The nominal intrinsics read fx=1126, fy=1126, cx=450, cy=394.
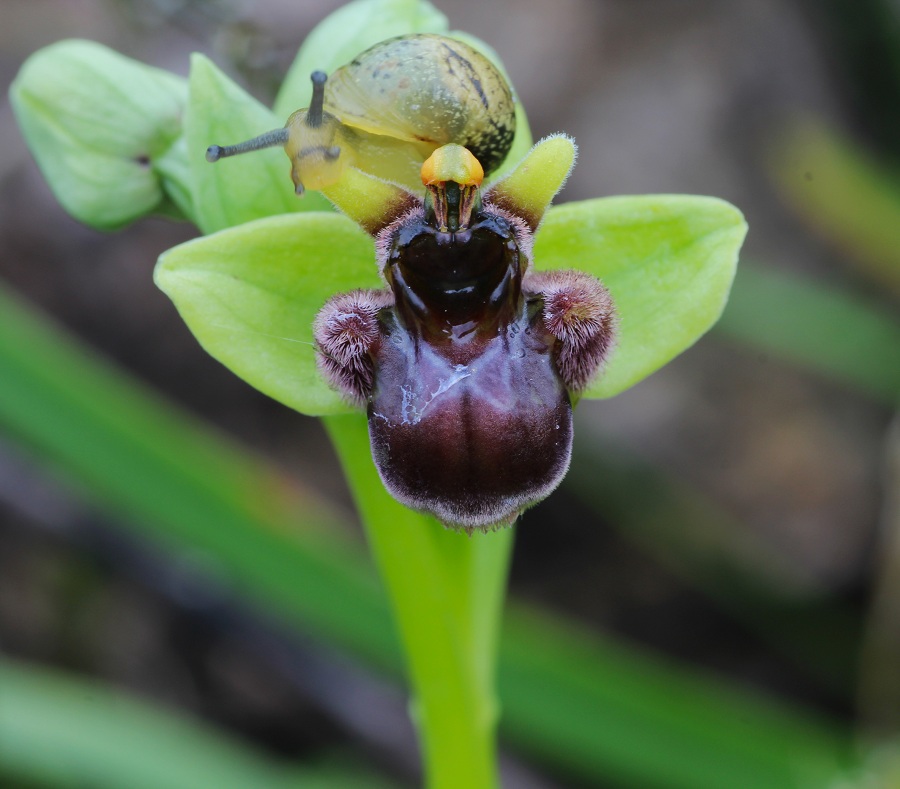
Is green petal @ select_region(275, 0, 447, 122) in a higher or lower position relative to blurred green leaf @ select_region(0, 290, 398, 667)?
lower

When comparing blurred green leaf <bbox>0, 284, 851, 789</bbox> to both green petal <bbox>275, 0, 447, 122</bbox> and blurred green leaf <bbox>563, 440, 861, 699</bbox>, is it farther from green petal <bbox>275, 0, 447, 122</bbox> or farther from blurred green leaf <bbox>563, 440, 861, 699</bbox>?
green petal <bbox>275, 0, 447, 122</bbox>

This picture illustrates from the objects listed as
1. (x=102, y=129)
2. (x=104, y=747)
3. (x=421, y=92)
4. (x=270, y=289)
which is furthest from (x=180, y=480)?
(x=421, y=92)

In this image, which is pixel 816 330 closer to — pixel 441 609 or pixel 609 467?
pixel 609 467

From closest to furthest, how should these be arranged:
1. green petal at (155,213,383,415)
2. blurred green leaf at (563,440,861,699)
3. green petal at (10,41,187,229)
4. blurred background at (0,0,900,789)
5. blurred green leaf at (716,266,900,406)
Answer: green petal at (155,213,383,415), green petal at (10,41,187,229), blurred background at (0,0,900,789), blurred green leaf at (563,440,861,699), blurred green leaf at (716,266,900,406)

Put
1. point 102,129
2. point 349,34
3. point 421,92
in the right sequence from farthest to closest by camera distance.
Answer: point 102,129
point 349,34
point 421,92

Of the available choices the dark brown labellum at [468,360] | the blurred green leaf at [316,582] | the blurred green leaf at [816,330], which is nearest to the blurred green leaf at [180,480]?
the blurred green leaf at [316,582]

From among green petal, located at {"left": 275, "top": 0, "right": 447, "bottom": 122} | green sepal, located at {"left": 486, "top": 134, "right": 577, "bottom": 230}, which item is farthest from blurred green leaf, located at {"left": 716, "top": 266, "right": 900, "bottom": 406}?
green sepal, located at {"left": 486, "top": 134, "right": 577, "bottom": 230}
